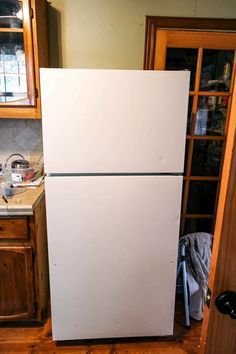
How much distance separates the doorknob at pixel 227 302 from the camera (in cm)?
62

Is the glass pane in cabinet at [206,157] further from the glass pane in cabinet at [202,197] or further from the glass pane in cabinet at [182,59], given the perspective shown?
the glass pane in cabinet at [182,59]

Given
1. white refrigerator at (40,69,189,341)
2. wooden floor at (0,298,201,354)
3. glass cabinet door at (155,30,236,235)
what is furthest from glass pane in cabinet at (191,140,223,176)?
wooden floor at (0,298,201,354)

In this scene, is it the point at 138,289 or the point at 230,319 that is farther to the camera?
the point at 138,289

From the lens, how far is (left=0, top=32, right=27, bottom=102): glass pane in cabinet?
63.1 inches

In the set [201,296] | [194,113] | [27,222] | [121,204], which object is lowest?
[201,296]

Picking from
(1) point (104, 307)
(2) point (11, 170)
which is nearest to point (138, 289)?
(1) point (104, 307)

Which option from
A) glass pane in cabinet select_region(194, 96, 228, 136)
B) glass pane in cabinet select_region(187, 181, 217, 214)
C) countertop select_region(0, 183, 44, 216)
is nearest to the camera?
countertop select_region(0, 183, 44, 216)

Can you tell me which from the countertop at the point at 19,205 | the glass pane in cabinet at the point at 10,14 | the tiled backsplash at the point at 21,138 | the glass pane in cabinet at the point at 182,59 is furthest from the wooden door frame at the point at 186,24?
the countertop at the point at 19,205

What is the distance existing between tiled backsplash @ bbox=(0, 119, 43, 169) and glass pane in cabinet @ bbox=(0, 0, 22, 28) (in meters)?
0.65

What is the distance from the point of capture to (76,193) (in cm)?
136

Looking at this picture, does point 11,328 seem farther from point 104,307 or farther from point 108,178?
point 108,178

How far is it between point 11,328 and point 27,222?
81 centimetres

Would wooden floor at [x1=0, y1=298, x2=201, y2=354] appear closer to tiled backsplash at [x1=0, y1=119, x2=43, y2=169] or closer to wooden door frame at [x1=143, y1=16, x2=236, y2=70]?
tiled backsplash at [x1=0, y1=119, x2=43, y2=169]

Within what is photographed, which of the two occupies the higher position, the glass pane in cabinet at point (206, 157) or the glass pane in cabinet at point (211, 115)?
the glass pane in cabinet at point (211, 115)
